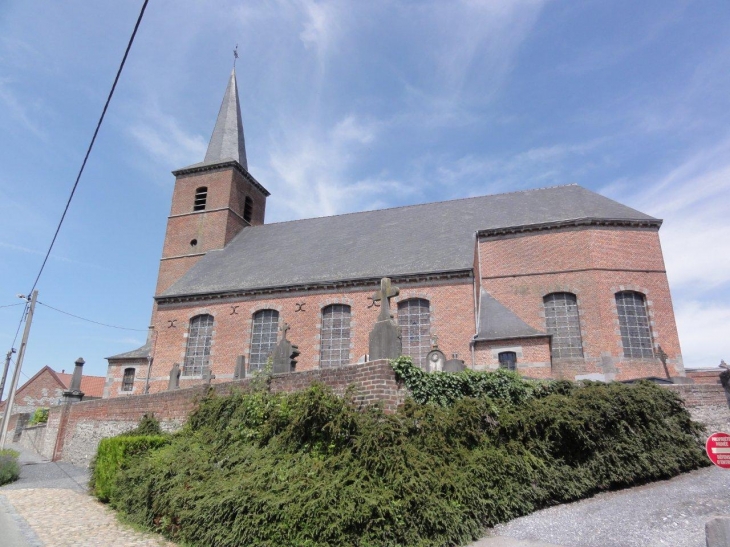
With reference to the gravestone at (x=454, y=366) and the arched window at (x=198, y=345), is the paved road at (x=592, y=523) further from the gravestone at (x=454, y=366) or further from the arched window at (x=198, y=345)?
the arched window at (x=198, y=345)

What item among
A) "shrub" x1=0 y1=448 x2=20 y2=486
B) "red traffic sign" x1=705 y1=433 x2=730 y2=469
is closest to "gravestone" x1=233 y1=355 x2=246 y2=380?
"shrub" x1=0 y1=448 x2=20 y2=486

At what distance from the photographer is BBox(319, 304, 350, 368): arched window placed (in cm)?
1778

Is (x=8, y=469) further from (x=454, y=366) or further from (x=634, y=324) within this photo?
(x=634, y=324)

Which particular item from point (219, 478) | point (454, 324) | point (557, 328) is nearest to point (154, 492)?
point (219, 478)

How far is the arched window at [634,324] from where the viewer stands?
53.4 ft

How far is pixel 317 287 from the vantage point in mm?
18484

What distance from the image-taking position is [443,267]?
16.9 meters

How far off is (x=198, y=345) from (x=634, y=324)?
16223 millimetres

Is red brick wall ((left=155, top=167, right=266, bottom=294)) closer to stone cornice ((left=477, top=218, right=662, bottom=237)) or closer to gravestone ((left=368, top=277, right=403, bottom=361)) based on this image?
stone cornice ((left=477, top=218, right=662, bottom=237))

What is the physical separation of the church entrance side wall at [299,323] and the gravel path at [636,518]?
8.32 m

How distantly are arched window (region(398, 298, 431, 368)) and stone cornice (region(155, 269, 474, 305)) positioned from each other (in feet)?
2.79

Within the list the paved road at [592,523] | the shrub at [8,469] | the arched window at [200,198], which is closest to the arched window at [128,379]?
the shrub at [8,469]

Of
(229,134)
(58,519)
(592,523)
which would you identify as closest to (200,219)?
(229,134)

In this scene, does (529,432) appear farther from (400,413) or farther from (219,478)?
A: (219,478)
